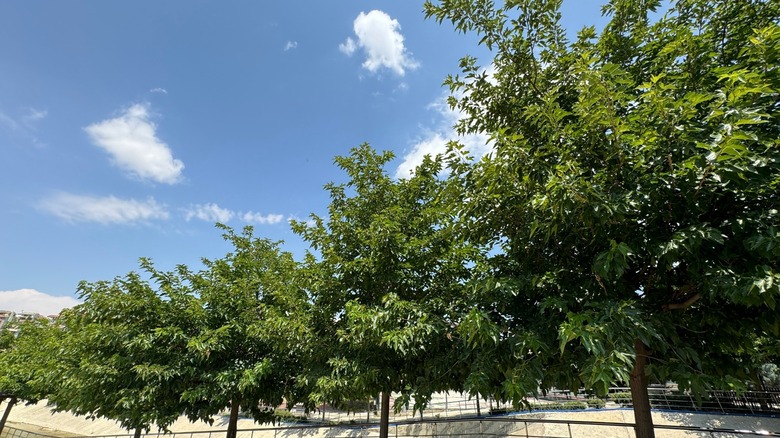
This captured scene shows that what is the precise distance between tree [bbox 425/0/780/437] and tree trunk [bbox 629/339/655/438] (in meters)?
0.02

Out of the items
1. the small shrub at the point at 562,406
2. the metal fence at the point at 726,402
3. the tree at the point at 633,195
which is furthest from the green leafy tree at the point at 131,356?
the small shrub at the point at 562,406

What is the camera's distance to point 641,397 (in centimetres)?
479

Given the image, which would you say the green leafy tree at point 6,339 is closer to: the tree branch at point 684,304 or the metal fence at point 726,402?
the tree branch at point 684,304

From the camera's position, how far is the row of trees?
3.36 meters

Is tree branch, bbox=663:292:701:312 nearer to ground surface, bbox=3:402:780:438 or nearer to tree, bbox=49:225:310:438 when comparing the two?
tree, bbox=49:225:310:438

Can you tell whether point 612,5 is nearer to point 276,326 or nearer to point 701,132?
point 701,132

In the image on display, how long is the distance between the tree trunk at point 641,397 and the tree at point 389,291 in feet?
7.92

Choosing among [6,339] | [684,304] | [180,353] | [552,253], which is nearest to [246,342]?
[180,353]

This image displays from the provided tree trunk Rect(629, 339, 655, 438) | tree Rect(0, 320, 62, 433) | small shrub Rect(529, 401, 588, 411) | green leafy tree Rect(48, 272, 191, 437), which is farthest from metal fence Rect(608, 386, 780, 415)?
tree Rect(0, 320, 62, 433)

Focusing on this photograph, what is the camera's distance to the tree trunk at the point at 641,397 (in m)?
4.67

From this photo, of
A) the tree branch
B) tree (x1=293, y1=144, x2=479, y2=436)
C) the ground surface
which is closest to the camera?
the tree branch

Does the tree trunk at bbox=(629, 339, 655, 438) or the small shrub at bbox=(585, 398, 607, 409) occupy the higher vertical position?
the tree trunk at bbox=(629, 339, 655, 438)

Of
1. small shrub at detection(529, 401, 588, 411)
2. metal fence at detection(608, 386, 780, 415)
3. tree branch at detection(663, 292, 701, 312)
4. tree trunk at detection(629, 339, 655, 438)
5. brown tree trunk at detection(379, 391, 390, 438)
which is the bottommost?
small shrub at detection(529, 401, 588, 411)

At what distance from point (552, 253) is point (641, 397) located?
7.12ft
